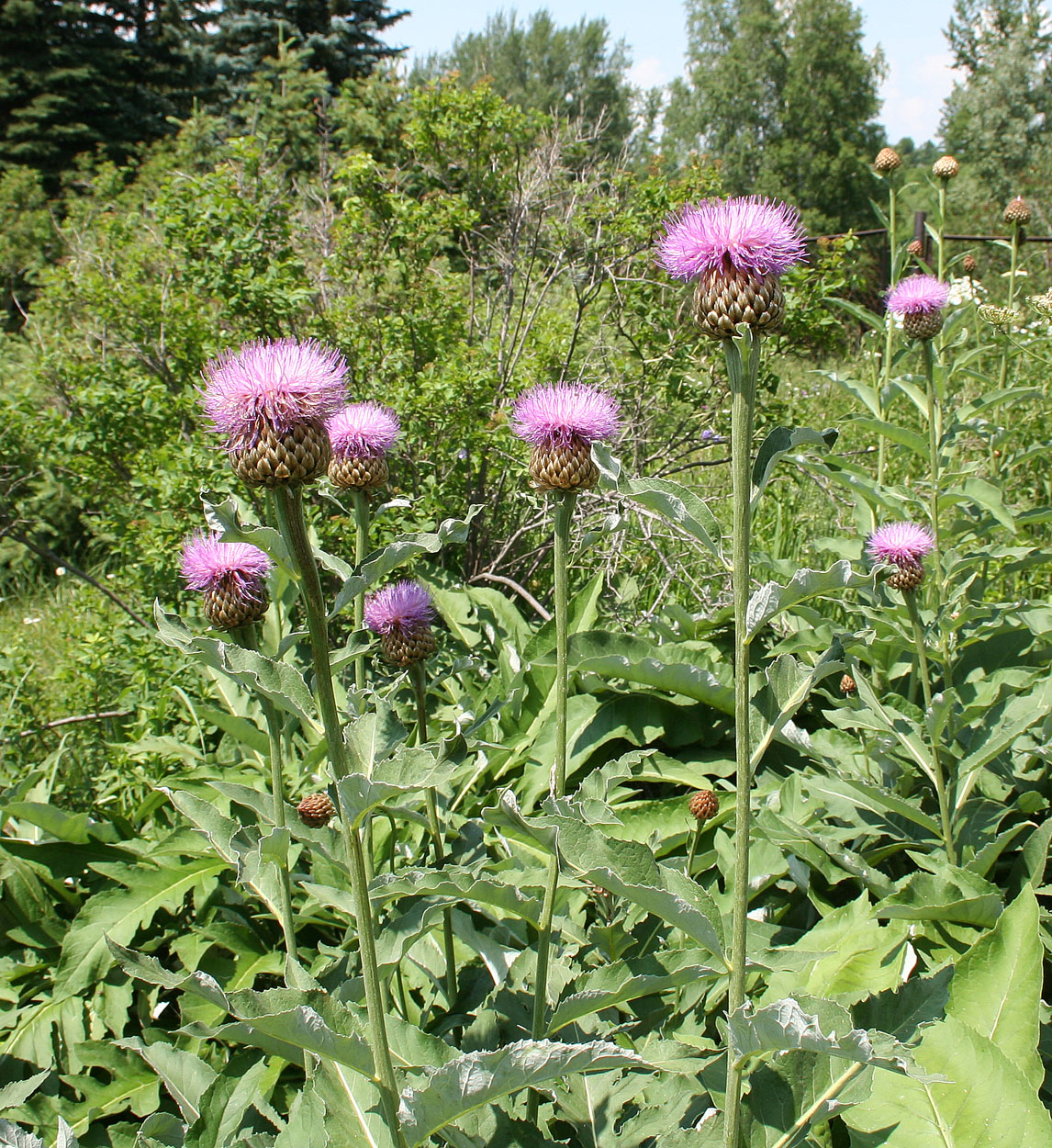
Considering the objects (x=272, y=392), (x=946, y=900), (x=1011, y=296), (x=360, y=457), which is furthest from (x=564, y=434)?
(x=1011, y=296)

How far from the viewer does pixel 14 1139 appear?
1304 mm

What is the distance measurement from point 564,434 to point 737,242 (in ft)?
2.05

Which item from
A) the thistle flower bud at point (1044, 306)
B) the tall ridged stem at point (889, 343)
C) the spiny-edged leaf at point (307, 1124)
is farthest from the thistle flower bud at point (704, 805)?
the thistle flower bud at point (1044, 306)

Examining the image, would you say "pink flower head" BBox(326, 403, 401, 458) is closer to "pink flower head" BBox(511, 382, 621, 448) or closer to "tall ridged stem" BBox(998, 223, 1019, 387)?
"pink flower head" BBox(511, 382, 621, 448)

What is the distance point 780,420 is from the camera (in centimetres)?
477

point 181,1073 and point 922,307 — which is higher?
point 922,307

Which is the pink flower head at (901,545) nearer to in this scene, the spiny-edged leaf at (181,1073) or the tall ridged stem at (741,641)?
the tall ridged stem at (741,641)

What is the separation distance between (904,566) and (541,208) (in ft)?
11.7

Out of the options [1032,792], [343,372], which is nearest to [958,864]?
[1032,792]

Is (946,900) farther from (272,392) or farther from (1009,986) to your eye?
(272,392)

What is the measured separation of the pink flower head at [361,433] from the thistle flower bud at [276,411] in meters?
0.65

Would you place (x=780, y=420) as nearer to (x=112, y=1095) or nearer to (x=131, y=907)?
(x=131, y=907)

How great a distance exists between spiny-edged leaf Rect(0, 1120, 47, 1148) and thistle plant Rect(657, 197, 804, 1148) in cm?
107

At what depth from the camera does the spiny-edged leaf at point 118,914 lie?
7.67 feet
